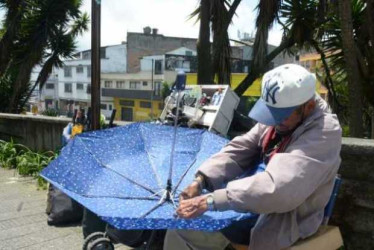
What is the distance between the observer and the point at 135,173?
324cm

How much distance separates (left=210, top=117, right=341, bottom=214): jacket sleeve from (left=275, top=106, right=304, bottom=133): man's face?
0.14 meters

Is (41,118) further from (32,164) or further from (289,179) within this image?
(289,179)

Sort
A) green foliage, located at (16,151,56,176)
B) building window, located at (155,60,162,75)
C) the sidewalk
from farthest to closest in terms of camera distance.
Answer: building window, located at (155,60,162,75)
green foliage, located at (16,151,56,176)
the sidewalk

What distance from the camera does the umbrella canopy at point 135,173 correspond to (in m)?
2.40

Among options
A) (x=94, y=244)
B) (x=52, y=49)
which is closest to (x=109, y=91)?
(x=52, y=49)

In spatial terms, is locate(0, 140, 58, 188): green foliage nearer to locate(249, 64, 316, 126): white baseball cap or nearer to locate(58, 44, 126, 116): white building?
locate(249, 64, 316, 126): white baseball cap

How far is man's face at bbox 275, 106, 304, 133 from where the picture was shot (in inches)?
94.3

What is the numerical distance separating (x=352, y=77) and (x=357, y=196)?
5.70 ft

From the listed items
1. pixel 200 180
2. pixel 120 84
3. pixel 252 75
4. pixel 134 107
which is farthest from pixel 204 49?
pixel 120 84

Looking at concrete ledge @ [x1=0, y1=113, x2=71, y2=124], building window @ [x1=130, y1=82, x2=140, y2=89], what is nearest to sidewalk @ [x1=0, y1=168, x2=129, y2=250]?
concrete ledge @ [x1=0, y1=113, x2=71, y2=124]

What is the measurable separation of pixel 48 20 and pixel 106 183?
12039mm

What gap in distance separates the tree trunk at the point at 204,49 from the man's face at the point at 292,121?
5.50 meters

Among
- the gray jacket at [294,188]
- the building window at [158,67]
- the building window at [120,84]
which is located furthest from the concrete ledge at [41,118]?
the building window at [120,84]

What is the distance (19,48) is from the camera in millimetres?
14047
